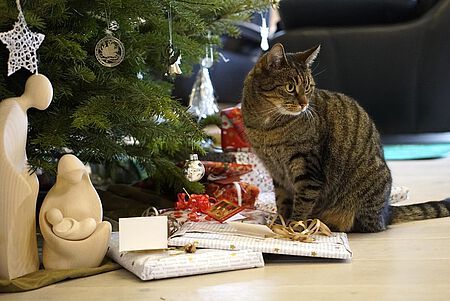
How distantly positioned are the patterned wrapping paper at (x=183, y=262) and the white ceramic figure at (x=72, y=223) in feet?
0.24

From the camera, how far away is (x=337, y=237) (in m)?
1.61

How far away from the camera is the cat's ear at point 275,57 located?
1.65 m

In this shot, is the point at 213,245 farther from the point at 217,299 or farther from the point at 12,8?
the point at 12,8

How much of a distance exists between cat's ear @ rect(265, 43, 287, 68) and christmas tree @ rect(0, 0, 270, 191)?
0.64ft

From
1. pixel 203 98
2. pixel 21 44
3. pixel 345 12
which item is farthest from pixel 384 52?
pixel 21 44

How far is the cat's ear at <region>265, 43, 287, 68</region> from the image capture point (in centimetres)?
165

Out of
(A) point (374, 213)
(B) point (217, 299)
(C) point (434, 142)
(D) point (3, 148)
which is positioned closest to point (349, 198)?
(A) point (374, 213)

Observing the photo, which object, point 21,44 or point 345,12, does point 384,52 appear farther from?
point 21,44

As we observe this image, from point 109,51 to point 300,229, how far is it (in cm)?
62

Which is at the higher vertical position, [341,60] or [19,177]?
[341,60]

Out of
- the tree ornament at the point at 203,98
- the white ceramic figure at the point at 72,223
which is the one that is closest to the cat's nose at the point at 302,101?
the white ceramic figure at the point at 72,223

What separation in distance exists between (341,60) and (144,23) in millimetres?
1330

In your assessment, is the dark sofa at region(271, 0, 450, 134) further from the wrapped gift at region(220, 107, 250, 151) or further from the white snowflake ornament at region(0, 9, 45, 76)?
the white snowflake ornament at region(0, 9, 45, 76)

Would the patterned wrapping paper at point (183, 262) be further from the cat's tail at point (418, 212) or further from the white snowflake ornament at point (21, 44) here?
the cat's tail at point (418, 212)
